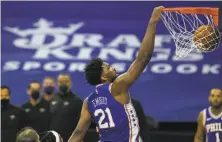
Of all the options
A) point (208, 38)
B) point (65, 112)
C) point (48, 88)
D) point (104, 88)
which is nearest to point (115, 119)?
point (104, 88)

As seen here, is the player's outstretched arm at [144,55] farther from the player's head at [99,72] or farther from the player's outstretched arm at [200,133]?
the player's outstretched arm at [200,133]

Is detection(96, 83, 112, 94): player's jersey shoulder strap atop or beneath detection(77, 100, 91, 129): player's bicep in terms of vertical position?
atop

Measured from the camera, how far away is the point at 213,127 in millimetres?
8344

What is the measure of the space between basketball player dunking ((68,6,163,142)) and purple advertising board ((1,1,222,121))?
4756mm

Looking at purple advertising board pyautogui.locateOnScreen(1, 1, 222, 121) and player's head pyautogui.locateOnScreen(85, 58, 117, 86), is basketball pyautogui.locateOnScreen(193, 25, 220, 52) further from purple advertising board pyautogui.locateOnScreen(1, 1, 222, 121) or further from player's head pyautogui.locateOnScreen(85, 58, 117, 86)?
purple advertising board pyautogui.locateOnScreen(1, 1, 222, 121)

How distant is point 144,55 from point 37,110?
14.1ft

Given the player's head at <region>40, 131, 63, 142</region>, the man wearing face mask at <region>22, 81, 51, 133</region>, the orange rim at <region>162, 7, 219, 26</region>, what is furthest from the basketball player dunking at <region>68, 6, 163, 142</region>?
the man wearing face mask at <region>22, 81, 51, 133</region>

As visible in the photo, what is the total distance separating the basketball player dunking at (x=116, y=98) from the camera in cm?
509

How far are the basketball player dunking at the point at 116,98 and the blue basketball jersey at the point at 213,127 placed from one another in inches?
123

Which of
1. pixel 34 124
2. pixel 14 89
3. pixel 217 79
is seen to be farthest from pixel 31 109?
pixel 217 79

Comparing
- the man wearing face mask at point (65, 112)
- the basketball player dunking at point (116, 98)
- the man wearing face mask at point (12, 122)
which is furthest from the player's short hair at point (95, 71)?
the man wearing face mask at point (12, 122)

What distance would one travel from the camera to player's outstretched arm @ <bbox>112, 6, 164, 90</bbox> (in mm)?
5039

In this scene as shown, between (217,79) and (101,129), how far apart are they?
5.09 m

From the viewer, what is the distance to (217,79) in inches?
400
